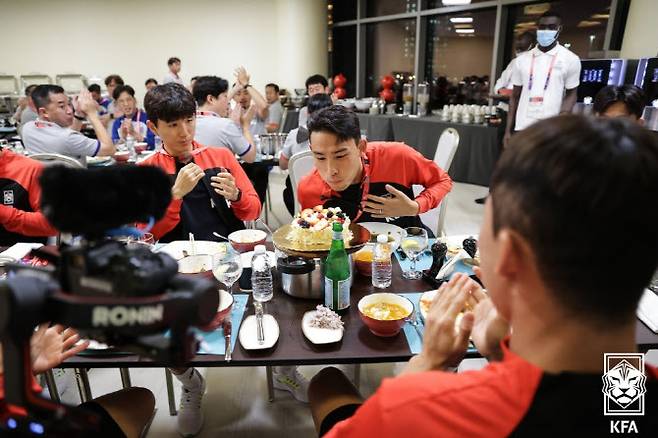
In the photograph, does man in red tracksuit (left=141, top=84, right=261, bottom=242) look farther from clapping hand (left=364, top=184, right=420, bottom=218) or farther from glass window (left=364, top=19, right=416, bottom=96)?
glass window (left=364, top=19, right=416, bottom=96)

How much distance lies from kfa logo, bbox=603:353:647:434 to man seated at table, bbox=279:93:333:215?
9.45 feet

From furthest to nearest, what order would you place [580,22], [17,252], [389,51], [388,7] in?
1. [389,51]
2. [388,7]
3. [580,22]
4. [17,252]

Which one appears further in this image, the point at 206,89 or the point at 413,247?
the point at 206,89

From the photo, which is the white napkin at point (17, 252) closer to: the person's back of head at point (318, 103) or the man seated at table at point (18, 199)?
the man seated at table at point (18, 199)

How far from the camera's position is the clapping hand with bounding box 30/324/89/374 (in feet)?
3.55

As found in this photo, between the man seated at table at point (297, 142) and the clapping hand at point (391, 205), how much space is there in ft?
4.88

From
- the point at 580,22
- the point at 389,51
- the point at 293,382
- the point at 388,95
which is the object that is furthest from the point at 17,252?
the point at 389,51

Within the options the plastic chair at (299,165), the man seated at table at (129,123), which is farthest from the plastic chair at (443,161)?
the man seated at table at (129,123)

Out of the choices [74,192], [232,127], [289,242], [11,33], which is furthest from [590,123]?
[11,33]

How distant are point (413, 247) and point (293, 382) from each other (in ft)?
3.17

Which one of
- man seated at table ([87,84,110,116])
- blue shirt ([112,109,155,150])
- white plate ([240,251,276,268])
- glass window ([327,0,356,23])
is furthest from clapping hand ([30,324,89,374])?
glass window ([327,0,356,23])

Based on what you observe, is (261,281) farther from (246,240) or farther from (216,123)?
(216,123)

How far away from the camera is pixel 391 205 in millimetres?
2031

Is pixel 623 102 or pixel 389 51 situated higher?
pixel 389 51
